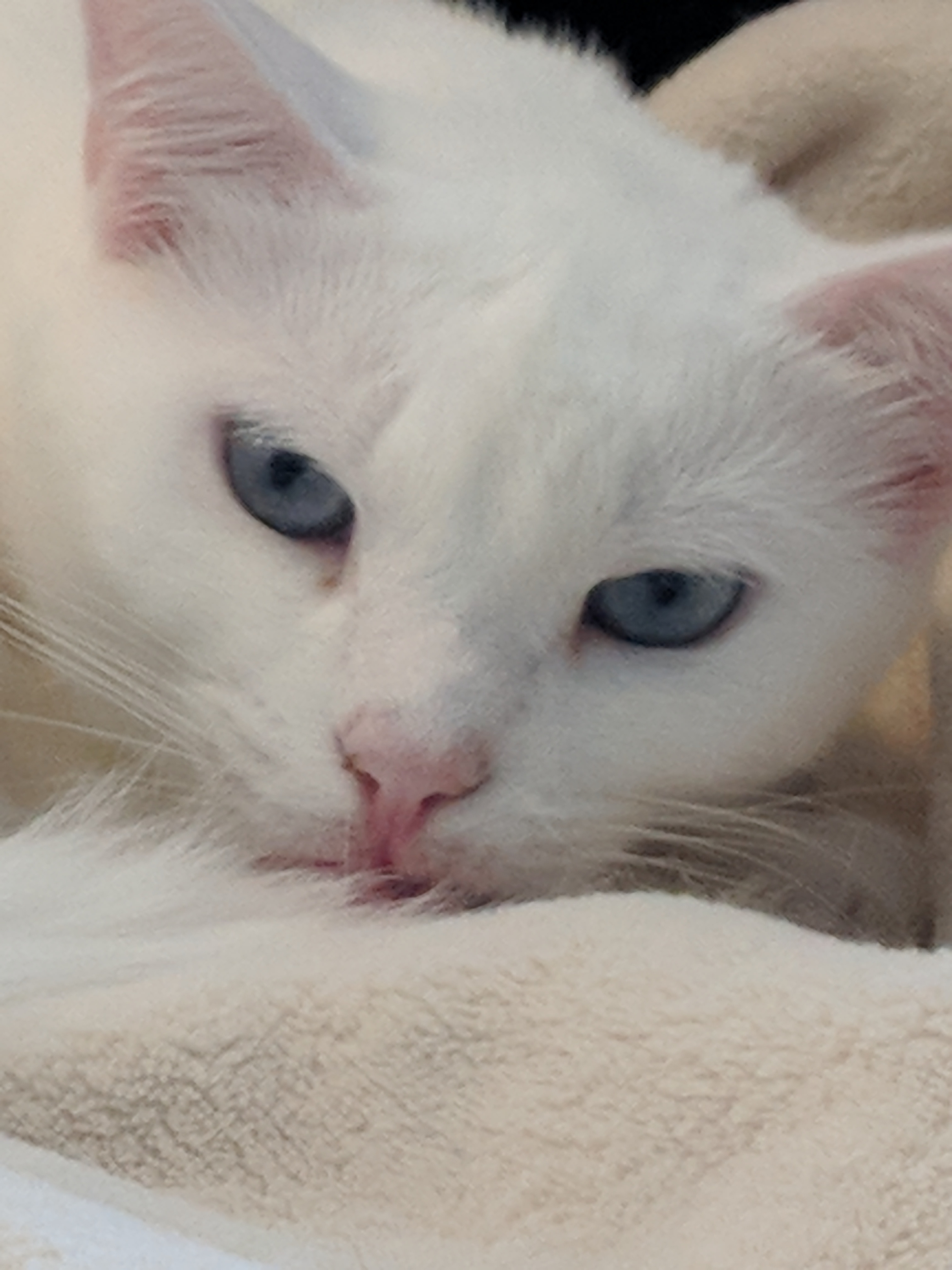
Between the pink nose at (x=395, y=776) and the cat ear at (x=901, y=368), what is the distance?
31 cm

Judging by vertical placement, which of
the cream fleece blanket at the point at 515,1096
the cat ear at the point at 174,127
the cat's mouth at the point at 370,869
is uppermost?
the cat ear at the point at 174,127

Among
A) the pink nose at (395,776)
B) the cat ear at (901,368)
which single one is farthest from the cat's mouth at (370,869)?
the cat ear at (901,368)

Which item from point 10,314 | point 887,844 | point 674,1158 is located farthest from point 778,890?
point 10,314

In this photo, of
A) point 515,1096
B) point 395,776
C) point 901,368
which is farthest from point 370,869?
point 901,368

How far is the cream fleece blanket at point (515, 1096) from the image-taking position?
589mm

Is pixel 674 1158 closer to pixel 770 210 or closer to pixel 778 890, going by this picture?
pixel 778 890

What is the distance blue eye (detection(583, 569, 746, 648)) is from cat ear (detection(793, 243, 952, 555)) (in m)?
0.12

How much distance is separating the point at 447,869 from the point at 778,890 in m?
0.24

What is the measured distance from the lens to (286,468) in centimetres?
85

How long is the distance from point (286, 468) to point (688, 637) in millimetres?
252

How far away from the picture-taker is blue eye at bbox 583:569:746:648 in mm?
868

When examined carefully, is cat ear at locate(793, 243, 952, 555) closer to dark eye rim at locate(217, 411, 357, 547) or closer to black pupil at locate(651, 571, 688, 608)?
black pupil at locate(651, 571, 688, 608)

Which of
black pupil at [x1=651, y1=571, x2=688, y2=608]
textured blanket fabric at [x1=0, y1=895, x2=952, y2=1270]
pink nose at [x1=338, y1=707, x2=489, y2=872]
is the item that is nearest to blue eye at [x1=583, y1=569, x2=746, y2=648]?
black pupil at [x1=651, y1=571, x2=688, y2=608]

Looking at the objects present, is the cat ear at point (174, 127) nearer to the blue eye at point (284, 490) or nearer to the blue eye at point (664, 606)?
the blue eye at point (284, 490)
